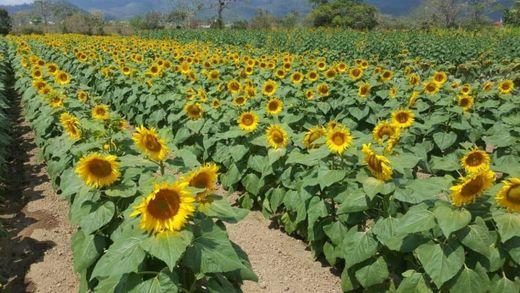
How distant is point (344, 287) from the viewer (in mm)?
3652

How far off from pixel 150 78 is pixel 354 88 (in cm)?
393

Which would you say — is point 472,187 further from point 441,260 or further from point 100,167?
point 100,167

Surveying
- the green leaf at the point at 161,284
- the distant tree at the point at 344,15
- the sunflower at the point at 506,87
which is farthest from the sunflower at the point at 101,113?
the distant tree at the point at 344,15

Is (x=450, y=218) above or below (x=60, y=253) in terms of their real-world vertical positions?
above

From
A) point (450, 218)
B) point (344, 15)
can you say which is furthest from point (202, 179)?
point (344, 15)

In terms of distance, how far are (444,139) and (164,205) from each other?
4.29 meters

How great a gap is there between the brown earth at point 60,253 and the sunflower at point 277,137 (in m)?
1.11

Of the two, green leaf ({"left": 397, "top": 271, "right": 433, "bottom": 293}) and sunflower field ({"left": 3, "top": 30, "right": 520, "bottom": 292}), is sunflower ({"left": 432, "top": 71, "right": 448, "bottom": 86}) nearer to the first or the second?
sunflower field ({"left": 3, "top": 30, "right": 520, "bottom": 292})

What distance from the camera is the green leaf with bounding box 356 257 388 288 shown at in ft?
11.0

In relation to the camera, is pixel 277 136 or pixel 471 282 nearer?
pixel 471 282

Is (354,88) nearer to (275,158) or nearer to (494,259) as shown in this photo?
(275,158)

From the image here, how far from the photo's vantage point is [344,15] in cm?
5544

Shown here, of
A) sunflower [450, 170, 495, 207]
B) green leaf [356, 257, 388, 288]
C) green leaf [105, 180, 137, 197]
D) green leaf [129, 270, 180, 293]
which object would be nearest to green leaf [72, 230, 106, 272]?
green leaf [105, 180, 137, 197]

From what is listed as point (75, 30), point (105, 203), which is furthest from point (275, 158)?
point (75, 30)
